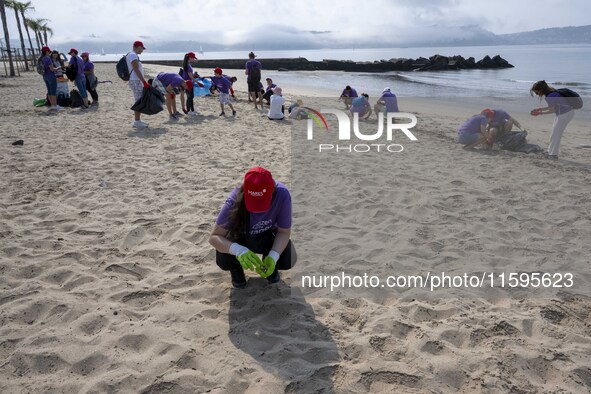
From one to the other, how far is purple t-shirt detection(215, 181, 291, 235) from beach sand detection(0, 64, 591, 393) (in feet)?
1.97

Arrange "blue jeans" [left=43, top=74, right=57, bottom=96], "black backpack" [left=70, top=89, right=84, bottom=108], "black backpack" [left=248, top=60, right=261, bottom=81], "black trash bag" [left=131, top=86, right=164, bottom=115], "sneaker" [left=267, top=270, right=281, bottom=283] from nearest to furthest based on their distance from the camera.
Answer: "sneaker" [left=267, top=270, right=281, bottom=283]
"black trash bag" [left=131, top=86, right=164, bottom=115]
"blue jeans" [left=43, top=74, right=57, bottom=96]
"black backpack" [left=70, top=89, right=84, bottom=108]
"black backpack" [left=248, top=60, right=261, bottom=81]

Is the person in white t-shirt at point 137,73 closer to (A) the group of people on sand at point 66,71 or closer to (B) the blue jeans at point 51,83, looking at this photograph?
(A) the group of people on sand at point 66,71

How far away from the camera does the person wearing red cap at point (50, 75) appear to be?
9.66m

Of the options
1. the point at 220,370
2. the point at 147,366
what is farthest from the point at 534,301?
the point at 147,366

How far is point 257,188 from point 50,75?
10.0 m

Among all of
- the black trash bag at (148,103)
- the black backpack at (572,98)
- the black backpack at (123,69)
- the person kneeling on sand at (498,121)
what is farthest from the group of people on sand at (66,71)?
the black backpack at (572,98)

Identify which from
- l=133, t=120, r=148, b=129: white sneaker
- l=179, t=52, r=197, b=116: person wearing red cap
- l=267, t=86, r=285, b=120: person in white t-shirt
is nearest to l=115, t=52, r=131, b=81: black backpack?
l=133, t=120, r=148, b=129: white sneaker

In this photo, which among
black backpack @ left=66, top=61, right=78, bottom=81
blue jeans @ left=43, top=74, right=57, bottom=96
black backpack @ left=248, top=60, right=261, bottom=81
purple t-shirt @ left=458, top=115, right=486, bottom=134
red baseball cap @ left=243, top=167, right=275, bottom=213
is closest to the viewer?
red baseball cap @ left=243, top=167, right=275, bottom=213

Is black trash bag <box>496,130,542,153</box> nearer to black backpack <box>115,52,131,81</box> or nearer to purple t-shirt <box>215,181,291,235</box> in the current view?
purple t-shirt <box>215,181,291,235</box>

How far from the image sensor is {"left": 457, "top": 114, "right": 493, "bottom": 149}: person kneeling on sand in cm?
735

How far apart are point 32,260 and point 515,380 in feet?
12.3

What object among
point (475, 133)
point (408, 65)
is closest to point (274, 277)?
point (475, 133)

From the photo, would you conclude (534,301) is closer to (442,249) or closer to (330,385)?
(442,249)

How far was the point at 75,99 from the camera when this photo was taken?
36.0 ft
